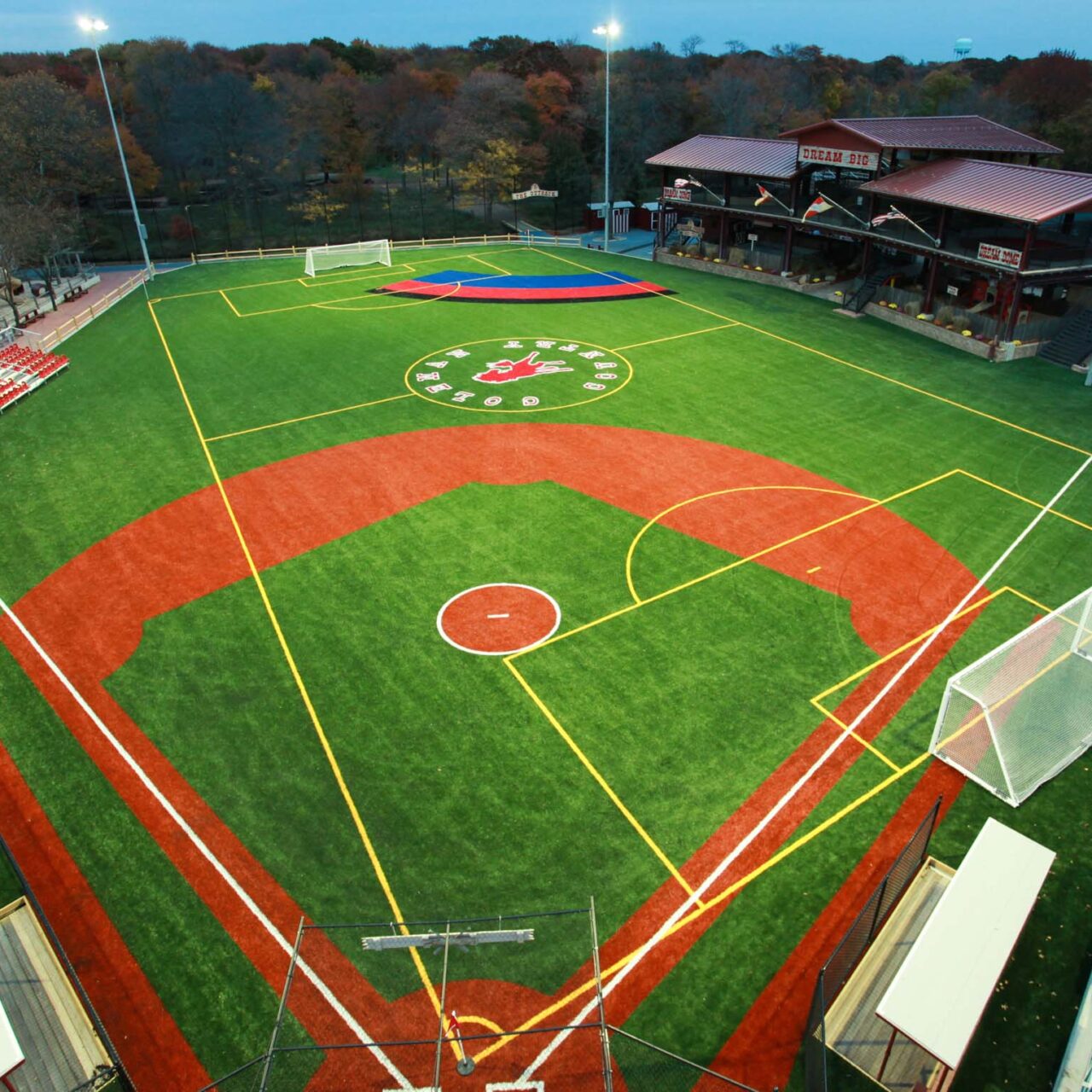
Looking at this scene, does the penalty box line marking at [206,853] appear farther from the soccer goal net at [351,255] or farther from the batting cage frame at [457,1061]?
the soccer goal net at [351,255]

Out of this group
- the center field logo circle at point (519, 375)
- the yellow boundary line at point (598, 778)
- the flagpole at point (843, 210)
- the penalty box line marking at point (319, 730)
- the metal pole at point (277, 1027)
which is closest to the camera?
the metal pole at point (277, 1027)

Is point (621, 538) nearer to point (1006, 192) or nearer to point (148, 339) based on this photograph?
point (1006, 192)

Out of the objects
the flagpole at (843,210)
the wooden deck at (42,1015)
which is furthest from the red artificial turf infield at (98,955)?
the flagpole at (843,210)

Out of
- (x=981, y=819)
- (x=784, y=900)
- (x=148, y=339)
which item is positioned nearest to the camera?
(x=784, y=900)

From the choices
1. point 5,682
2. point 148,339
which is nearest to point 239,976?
point 5,682

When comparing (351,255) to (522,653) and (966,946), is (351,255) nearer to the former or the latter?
(522,653)
